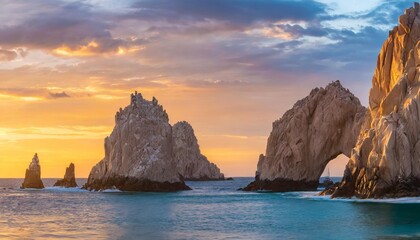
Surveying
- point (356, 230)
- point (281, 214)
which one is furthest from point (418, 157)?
point (356, 230)

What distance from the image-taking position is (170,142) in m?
149

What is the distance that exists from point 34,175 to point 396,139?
407 feet

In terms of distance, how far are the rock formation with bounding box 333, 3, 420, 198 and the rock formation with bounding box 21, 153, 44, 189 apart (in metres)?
103

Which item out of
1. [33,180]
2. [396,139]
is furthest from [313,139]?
[33,180]

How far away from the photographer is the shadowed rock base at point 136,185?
13862 centimetres

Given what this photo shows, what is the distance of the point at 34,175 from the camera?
180875mm

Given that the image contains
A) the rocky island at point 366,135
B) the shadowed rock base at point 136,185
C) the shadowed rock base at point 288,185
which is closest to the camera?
the rocky island at point 366,135

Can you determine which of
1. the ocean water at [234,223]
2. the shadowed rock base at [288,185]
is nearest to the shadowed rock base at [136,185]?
the shadowed rock base at [288,185]

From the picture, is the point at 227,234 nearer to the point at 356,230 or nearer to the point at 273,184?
the point at 356,230

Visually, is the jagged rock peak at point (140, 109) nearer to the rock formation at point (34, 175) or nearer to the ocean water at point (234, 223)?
the rock formation at point (34, 175)

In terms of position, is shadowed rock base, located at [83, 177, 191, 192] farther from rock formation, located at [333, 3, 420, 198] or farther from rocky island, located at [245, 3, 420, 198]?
rock formation, located at [333, 3, 420, 198]

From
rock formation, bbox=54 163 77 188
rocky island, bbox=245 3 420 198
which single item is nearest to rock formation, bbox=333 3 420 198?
rocky island, bbox=245 3 420 198

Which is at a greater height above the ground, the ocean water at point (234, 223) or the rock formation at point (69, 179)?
the rock formation at point (69, 179)

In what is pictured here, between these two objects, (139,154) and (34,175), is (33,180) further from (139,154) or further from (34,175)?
(139,154)
